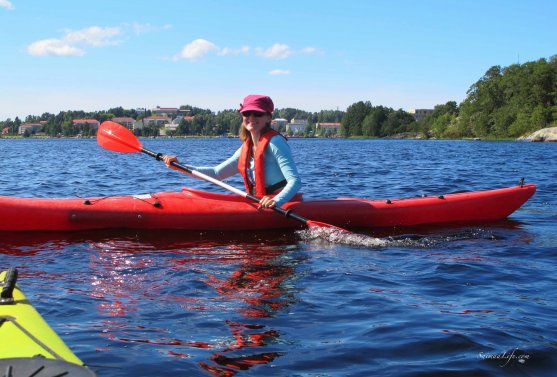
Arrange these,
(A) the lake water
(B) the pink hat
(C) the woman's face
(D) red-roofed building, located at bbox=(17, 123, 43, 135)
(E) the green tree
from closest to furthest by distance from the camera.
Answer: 1. (A) the lake water
2. (B) the pink hat
3. (C) the woman's face
4. (E) the green tree
5. (D) red-roofed building, located at bbox=(17, 123, 43, 135)

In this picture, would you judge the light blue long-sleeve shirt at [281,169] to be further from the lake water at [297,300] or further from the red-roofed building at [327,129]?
the red-roofed building at [327,129]

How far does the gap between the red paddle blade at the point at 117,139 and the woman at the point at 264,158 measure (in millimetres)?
1058

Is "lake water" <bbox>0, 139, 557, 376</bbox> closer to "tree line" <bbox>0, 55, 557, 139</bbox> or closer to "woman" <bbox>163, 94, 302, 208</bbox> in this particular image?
"woman" <bbox>163, 94, 302, 208</bbox>

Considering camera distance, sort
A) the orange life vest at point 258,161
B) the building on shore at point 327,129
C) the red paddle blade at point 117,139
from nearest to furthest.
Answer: the orange life vest at point 258,161 → the red paddle blade at point 117,139 → the building on shore at point 327,129

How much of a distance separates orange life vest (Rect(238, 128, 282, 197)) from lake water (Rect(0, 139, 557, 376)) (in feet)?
1.91

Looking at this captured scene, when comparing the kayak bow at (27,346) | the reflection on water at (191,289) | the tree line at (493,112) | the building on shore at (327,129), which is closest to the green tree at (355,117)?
the tree line at (493,112)

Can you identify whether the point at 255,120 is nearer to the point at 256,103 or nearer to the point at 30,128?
the point at 256,103

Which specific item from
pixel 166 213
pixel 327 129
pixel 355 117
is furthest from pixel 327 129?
pixel 166 213

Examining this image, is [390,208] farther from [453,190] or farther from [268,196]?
[453,190]

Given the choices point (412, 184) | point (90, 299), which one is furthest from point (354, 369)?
point (412, 184)

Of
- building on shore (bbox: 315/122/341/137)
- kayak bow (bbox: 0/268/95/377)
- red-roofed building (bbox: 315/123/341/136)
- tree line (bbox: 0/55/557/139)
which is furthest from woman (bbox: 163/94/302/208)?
red-roofed building (bbox: 315/123/341/136)

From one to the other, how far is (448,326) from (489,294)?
0.90 metres

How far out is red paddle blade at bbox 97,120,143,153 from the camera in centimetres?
795

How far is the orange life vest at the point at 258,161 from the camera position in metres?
6.59
